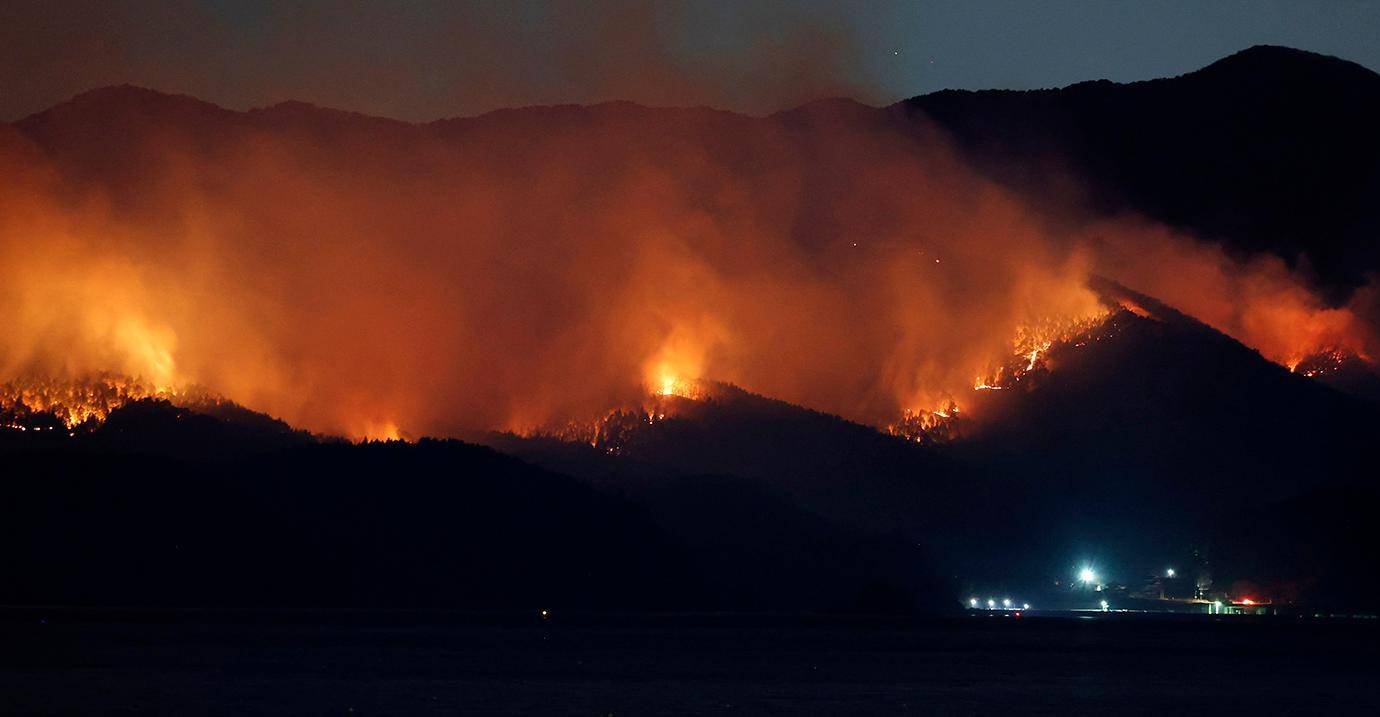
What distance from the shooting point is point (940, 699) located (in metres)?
60.8

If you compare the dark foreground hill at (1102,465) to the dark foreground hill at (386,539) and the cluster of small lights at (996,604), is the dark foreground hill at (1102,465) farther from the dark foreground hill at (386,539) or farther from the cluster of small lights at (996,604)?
the dark foreground hill at (386,539)

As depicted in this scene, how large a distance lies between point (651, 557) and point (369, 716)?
76.3 meters

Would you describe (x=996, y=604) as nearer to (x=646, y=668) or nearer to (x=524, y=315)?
(x=524, y=315)

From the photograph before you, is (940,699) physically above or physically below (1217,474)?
below

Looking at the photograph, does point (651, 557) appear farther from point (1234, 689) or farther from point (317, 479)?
point (1234, 689)

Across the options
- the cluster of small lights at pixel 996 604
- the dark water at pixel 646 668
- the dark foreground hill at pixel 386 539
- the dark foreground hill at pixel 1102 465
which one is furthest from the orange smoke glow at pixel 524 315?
the dark water at pixel 646 668

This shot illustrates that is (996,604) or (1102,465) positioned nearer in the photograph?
(996,604)

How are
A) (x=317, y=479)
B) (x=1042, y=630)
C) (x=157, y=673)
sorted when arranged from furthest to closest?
(x=317, y=479), (x=1042, y=630), (x=157, y=673)

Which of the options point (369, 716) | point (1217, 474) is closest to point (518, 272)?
point (1217, 474)

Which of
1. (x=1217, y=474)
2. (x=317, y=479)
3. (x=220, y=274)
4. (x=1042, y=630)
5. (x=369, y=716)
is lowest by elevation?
(x=369, y=716)

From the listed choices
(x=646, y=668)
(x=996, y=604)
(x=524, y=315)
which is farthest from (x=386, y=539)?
(x=524, y=315)

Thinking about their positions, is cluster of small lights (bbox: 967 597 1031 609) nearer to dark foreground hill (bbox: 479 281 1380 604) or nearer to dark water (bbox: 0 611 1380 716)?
dark foreground hill (bbox: 479 281 1380 604)

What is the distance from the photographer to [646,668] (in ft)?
244

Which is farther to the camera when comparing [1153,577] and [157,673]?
[1153,577]
